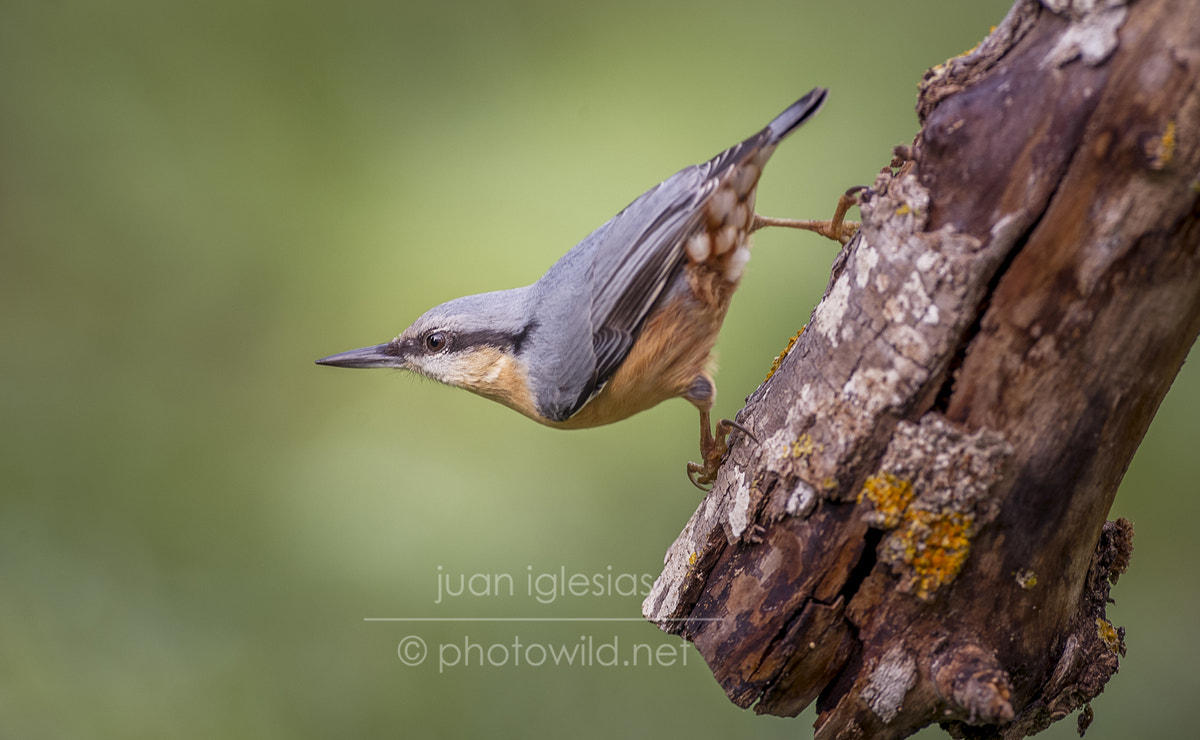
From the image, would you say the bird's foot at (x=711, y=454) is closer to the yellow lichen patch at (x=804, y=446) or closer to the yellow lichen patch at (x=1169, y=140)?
the yellow lichen patch at (x=804, y=446)

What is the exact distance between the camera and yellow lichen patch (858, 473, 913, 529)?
57.7 inches

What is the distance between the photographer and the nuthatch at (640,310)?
2.09 m

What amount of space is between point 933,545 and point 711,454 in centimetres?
80

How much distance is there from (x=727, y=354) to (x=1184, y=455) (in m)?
1.58

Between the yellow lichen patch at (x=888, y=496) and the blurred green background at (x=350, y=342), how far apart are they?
Answer: 4.64 feet

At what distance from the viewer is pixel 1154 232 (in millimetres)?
1193

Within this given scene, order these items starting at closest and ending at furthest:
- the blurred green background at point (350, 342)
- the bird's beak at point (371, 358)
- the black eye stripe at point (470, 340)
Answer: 1. the black eye stripe at point (470, 340)
2. the bird's beak at point (371, 358)
3. the blurred green background at point (350, 342)

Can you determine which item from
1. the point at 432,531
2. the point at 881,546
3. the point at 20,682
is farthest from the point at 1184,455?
the point at 20,682

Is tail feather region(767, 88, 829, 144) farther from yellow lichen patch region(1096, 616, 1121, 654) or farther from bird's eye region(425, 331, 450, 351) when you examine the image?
yellow lichen patch region(1096, 616, 1121, 654)

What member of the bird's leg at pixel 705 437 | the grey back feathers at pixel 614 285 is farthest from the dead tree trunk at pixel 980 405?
the grey back feathers at pixel 614 285

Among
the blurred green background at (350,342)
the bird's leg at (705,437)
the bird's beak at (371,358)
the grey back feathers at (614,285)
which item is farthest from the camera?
the blurred green background at (350,342)

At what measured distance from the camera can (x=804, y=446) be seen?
5.21ft

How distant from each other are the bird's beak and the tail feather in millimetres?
1274

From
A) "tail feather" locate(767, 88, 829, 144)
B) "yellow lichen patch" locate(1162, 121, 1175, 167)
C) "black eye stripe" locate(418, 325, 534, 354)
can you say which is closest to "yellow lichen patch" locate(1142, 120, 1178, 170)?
"yellow lichen patch" locate(1162, 121, 1175, 167)
